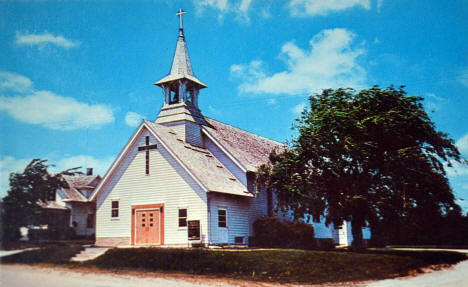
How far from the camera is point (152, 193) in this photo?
1110 inches

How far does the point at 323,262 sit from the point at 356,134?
27.7ft

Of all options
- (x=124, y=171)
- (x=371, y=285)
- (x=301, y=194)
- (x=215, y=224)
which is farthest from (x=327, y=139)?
(x=124, y=171)

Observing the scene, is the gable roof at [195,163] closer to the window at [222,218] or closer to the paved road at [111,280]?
the window at [222,218]

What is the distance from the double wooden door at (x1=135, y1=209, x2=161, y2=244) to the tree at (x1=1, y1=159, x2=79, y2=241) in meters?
8.57

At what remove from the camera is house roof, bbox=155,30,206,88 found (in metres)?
32.8

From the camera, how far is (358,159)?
25.9m

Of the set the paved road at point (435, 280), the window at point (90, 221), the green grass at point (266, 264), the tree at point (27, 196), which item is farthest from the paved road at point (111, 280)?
the window at point (90, 221)

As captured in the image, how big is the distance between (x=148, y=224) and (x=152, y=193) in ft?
5.90

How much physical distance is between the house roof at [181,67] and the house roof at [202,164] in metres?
3.68

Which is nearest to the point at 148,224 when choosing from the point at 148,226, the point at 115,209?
the point at 148,226

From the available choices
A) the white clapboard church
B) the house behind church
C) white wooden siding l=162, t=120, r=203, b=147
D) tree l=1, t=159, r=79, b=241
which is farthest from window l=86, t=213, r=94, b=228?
tree l=1, t=159, r=79, b=241

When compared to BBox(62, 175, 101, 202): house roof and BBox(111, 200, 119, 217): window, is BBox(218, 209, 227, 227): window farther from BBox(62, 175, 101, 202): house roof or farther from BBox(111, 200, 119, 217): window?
BBox(62, 175, 101, 202): house roof

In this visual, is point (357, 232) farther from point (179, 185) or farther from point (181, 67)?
point (181, 67)

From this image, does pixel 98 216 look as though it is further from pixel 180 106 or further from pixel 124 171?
pixel 180 106
